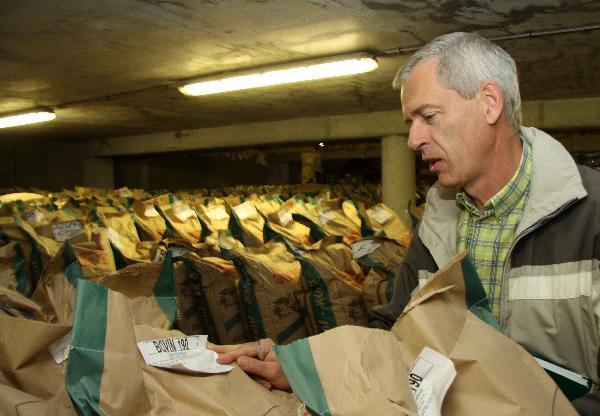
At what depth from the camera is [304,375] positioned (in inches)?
32.5

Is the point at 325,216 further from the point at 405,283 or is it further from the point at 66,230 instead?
the point at 405,283

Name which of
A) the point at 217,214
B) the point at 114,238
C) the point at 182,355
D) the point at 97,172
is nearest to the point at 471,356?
the point at 182,355

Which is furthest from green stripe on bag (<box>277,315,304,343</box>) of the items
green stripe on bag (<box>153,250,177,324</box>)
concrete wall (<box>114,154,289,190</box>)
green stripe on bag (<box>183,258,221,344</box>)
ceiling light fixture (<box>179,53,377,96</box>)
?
concrete wall (<box>114,154,289,190</box>)

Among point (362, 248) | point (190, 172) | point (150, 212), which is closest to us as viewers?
point (362, 248)

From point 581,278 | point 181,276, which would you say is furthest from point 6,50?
point 581,278

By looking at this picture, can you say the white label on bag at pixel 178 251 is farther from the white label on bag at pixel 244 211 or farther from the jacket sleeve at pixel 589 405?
the jacket sleeve at pixel 589 405

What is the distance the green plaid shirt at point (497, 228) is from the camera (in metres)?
1.33

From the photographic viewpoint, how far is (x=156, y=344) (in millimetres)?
938

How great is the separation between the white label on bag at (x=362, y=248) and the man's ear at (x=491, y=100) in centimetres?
134

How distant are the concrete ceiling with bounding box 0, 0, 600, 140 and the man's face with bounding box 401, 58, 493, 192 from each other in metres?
1.49

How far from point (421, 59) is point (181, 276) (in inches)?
68.8

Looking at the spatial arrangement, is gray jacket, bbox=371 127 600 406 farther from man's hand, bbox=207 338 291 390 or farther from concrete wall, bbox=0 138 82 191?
concrete wall, bbox=0 138 82 191

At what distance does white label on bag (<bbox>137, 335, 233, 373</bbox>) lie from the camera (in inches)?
35.8

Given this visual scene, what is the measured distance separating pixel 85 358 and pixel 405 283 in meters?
1.01
